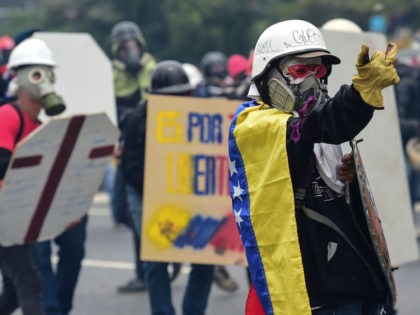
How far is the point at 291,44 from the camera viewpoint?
4.09 meters

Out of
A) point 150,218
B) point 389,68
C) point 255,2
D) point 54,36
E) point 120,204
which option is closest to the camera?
point 389,68

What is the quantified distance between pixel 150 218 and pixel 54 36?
2090 mm

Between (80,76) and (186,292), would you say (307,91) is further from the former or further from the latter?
(80,76)

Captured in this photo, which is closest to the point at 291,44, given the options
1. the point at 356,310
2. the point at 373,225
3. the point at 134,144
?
the point at 373,225

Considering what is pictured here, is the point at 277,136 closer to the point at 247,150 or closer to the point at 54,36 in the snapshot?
the point at 247,150

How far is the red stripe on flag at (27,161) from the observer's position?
235 inches

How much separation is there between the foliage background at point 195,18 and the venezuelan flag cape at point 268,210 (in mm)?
16876

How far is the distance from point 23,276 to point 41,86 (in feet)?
3.28

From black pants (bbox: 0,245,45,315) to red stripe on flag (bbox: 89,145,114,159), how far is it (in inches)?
26.1

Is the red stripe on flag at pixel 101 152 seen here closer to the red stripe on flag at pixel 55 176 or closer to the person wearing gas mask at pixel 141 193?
the red stripe on flag at pixel 55 176

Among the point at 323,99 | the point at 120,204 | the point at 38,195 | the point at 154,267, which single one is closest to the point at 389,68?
the point at 323,99

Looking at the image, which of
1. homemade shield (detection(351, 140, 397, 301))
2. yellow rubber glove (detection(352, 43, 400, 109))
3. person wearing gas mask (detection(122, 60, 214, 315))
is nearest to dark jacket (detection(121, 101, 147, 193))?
person wearing gas mask (detection(122, 60, 214, 315))

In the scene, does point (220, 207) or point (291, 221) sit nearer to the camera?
point (291, 221)

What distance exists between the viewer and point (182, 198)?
680cm
